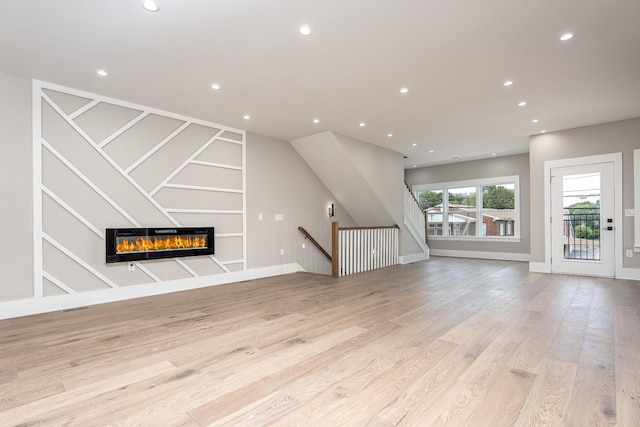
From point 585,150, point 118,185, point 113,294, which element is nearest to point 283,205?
point 118,185

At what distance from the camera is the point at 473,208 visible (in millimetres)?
9500

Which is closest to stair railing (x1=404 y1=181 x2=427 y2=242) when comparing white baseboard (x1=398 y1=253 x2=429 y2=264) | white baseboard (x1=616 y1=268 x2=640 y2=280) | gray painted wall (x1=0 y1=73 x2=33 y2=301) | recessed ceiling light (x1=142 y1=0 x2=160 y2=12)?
white baseboard (x1=398 y1=253 x2=429 y2=264)

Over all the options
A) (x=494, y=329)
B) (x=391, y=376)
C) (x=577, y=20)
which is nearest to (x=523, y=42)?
(x=577, y=20)

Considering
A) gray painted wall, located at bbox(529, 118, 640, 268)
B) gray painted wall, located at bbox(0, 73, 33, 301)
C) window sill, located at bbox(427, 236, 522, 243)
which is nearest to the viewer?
gray painted wall, located at bbox(0, 73, 33, 301)

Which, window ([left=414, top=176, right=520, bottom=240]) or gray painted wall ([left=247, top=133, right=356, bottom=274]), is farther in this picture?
window ([left=414, top=176, right=520, bottom=240])

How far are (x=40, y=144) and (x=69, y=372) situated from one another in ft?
9.95

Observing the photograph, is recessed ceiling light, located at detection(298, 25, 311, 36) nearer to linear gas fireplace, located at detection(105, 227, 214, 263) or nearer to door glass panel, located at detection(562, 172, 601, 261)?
linear gas fireplace, located at detection(105, 227, 214, 263)

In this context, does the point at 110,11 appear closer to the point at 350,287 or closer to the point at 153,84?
the point at 153,84

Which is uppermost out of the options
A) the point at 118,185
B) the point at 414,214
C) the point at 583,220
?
the point at 118,185

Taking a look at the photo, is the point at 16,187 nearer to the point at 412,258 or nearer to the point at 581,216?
the point at 412,258

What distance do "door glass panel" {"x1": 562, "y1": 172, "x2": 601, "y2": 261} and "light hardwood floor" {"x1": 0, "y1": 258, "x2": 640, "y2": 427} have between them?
1.87m

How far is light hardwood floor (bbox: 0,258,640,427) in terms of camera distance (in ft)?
5.89

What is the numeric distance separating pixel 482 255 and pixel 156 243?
8400 mm

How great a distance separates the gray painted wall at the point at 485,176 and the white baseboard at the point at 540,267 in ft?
7.08
